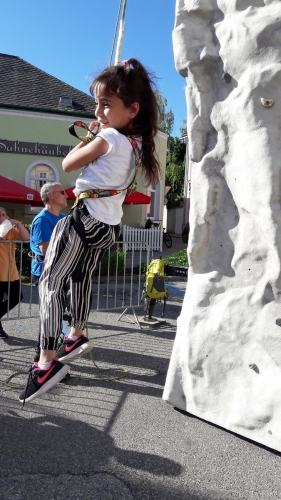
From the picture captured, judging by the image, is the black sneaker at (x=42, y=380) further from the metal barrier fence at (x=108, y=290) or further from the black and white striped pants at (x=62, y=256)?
the metal barrier fence at (x=108, y=290)

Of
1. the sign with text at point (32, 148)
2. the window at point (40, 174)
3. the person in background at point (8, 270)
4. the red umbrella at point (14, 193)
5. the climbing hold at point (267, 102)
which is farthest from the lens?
the window at point (40, 174)

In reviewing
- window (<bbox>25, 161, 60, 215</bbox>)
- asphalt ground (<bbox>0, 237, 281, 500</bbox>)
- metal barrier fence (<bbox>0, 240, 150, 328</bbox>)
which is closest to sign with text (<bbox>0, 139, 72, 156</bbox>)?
window (<bbox>25, 161, 60, 215</bbox>)

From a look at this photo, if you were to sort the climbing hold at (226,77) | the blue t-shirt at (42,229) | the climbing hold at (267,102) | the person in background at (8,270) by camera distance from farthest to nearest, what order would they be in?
1. the person in background at (8,270)
2. the blue t-shirt at (42,229)
3. the climbing hold at (226,77)
4. the climbing hold at (267,102)

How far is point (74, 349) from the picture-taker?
323 cm

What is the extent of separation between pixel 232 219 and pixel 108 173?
0.82 metres

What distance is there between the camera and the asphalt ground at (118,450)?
2.19 meters

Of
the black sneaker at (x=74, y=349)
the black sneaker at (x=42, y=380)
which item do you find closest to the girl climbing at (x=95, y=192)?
the black sneaker at (x=42, y=380)

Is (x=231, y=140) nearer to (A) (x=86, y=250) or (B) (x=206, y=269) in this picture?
(B) (x=206, y=269)

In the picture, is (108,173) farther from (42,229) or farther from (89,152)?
(42,229)

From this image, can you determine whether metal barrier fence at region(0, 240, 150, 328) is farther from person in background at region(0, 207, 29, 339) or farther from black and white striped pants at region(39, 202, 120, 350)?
black and white striped pants at region(39, 202, 120, 350)

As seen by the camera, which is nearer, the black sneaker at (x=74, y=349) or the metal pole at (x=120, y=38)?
the black sneaker at (x=74, y=349)

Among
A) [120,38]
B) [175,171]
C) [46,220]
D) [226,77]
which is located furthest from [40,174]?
[175,171]

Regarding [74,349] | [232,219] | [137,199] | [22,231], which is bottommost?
[74,349]

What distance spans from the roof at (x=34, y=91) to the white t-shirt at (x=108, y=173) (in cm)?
1627
